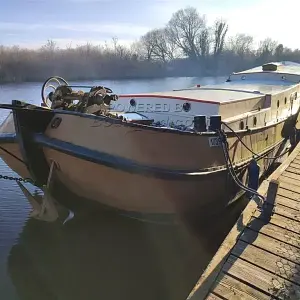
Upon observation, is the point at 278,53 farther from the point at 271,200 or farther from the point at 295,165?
the point at 271,200

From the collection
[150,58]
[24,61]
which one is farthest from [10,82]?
[150,58]

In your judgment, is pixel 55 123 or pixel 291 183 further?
pixel 55 123

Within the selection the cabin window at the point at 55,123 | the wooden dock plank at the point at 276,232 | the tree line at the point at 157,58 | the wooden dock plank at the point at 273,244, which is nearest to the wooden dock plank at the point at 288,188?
the wooden dock plank at the point at 276,232

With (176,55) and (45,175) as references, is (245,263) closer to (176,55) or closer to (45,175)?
(45,175)

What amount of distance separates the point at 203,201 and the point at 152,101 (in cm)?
221

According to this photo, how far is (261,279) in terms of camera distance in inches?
131

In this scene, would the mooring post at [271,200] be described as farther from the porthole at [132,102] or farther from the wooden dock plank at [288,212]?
the porthole at [132,102]

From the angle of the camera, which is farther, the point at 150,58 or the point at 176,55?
the point at 176,55

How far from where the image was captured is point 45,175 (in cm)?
581

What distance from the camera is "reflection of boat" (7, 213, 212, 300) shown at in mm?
4820

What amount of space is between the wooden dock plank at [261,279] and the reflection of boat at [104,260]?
1.49 meters

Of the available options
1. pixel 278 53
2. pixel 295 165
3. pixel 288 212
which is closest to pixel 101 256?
pixel 288 212

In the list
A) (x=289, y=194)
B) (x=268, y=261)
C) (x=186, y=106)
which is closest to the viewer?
(x=268, y=261)

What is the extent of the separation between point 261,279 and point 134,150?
8.24 ft
